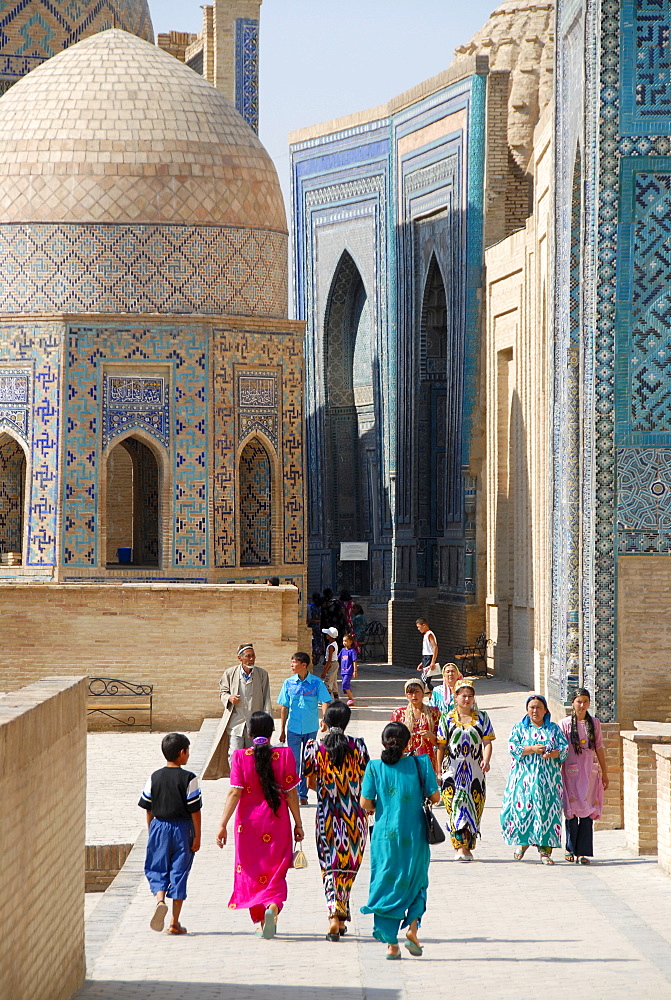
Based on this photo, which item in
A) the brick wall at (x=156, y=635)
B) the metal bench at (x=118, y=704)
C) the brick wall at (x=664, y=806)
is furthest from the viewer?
the brick wall at (x=156, y=635)

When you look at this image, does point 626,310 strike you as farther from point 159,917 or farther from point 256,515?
point 256,515

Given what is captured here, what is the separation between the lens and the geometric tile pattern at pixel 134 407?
1816cm

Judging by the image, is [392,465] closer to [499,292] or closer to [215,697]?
[499,292]

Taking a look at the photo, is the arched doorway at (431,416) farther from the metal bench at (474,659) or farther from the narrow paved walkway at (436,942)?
the narrow paved walkway at (436,942)

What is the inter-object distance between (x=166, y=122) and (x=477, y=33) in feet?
26.8

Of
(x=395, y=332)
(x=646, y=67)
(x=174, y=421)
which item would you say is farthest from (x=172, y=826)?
(x=395, y=332)

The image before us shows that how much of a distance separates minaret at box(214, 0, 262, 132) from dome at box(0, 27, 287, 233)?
3190 mm

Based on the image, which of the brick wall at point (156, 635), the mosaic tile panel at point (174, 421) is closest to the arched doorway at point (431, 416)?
the mosaic tile panel at point (174, 421)

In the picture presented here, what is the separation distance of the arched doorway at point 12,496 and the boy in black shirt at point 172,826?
11.9 m

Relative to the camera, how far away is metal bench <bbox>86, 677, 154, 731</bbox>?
15547mm

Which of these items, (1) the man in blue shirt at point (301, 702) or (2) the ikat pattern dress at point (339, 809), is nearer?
(2) the ikat pattern dress at point (339, 809)

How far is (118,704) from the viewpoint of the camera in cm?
1570

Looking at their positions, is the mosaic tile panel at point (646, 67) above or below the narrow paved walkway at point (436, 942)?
above

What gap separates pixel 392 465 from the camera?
2383 centimetres
